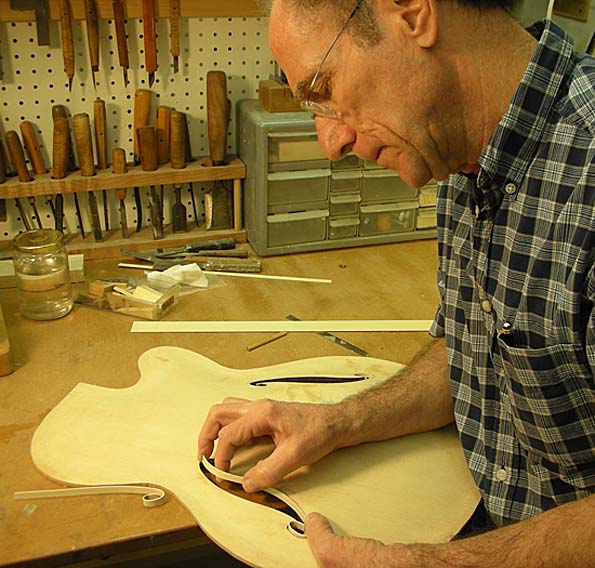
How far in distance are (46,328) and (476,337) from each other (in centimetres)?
98

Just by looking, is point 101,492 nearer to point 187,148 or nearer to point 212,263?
point 212,263

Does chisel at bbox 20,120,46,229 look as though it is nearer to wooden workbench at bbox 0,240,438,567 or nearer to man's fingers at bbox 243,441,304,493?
wooden workbench at bbox 0,240,438,567

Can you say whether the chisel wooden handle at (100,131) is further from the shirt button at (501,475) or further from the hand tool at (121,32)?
the shirt button at (501,475)

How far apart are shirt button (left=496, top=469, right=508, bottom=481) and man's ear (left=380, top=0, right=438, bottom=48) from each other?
65cm

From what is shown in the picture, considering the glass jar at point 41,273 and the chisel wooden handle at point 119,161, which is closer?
the glass jar at point 41,273

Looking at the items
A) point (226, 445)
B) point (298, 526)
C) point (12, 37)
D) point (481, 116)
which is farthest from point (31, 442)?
point (12, 37)

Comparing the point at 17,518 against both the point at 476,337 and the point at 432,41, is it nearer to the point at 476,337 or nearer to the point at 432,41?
the point at 476,337

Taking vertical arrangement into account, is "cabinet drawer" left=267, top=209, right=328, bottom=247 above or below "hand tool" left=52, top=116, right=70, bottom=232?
below

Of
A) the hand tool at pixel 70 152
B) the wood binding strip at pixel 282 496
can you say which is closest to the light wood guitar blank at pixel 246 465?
the wood binding strip at pixel 282 496

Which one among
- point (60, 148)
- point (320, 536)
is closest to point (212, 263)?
point (60, 148)

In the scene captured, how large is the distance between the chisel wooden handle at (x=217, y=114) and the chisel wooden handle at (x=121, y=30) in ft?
0.76

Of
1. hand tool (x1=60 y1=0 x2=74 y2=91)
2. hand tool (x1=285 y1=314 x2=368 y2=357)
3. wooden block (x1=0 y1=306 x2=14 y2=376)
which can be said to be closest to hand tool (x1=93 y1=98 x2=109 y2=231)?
hand tool (x1=60 y1=0 x2=74 y2=91)

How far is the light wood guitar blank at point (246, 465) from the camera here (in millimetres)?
1036

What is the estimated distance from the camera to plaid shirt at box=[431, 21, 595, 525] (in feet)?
2.92
